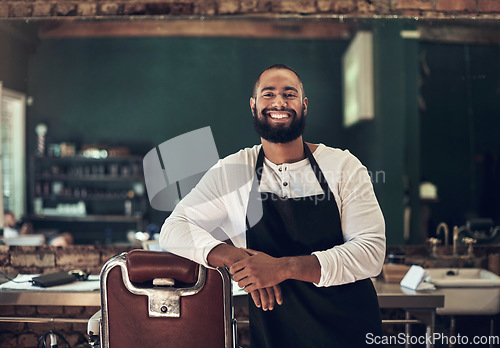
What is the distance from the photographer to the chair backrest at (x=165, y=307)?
5.14 ft

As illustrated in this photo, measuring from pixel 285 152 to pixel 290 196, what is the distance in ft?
0.67

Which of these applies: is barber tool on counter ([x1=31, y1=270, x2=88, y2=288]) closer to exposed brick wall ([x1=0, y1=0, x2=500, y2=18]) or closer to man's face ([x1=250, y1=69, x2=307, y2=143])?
man's face ([x1=250, y1=69, x2=307, y2=143])

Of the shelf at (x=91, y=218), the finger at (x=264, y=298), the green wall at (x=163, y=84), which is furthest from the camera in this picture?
the shelf at (x=91, y=218)

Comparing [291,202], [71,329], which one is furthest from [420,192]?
[71,329]

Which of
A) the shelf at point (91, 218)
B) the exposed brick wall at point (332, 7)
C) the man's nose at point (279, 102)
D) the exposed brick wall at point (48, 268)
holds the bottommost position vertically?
the exposed brick wall at point (48, 268)

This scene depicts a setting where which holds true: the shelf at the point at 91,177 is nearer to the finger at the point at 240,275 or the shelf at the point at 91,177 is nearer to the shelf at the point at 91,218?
the shelf at the point at 91,218

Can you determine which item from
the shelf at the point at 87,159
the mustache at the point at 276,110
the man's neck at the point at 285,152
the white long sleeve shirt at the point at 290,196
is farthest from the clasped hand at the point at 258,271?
the shelf at the point at 87,159

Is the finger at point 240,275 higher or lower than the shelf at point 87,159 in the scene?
lower

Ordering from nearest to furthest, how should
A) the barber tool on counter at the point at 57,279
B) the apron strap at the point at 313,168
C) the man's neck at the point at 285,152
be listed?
the apron strap at the point at 313,168
the man's neck at the point at 285,152
the barber tool on counter at the point at 57,279

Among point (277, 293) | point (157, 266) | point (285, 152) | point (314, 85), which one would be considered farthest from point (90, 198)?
point (277, 293)

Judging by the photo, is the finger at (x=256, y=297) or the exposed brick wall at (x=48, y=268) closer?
the finger at (x=256, y=297)

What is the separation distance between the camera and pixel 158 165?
300cm

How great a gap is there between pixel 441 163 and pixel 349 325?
160 centimetres

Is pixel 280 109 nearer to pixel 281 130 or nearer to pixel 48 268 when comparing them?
pixel 281 130
